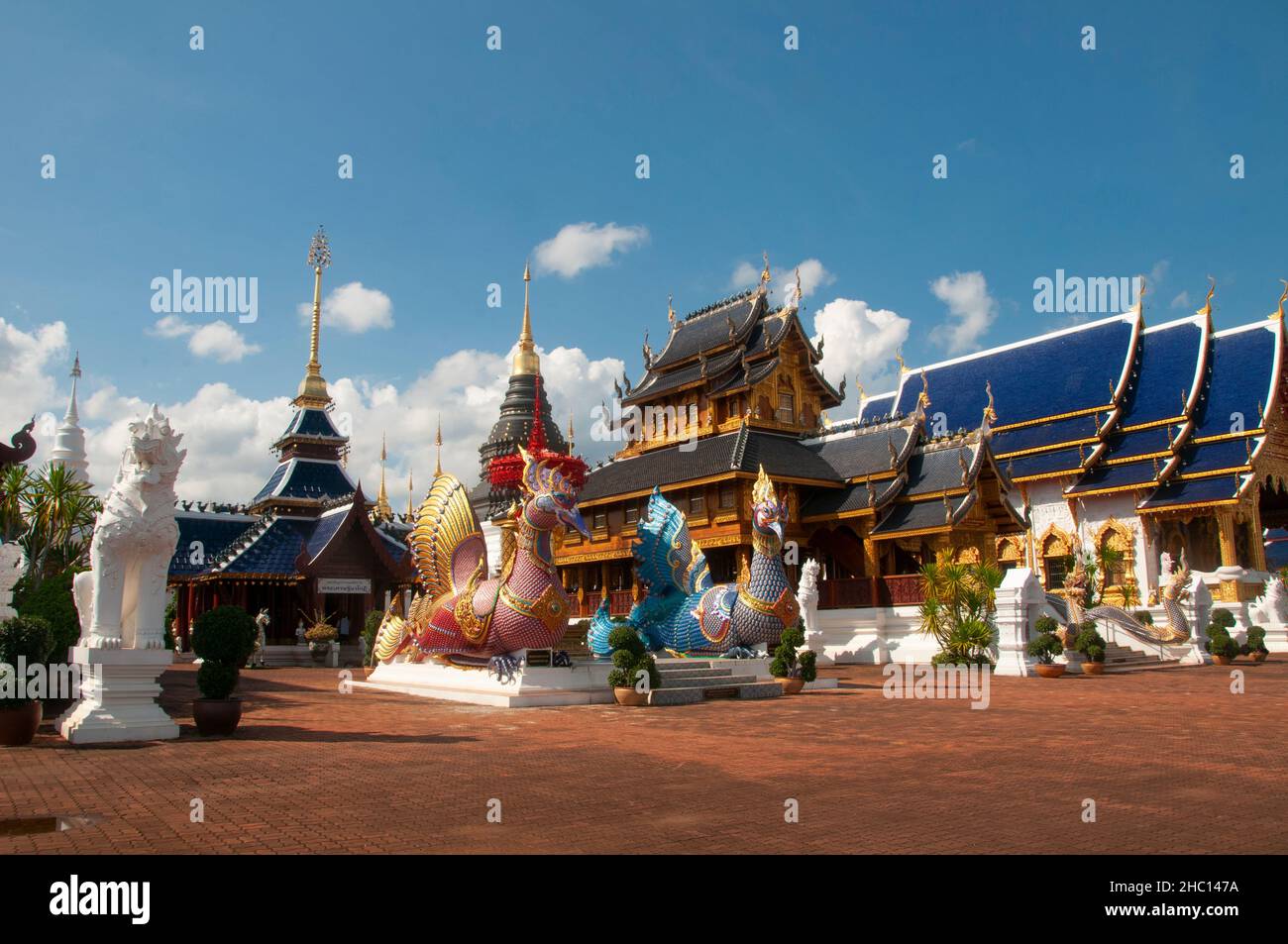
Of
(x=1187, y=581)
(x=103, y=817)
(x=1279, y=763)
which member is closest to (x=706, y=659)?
(x=1279, y=763)

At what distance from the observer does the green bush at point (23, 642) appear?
9961mm

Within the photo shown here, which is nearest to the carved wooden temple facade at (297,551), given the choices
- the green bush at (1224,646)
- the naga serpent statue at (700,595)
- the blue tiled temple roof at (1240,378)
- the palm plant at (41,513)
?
the palm plant at (41,513)

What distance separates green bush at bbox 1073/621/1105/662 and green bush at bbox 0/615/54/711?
19.3m

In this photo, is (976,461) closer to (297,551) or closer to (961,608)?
(961,608)

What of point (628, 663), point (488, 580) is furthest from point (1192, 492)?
point (488, 580)

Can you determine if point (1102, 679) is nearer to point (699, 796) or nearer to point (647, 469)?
point (699, 796)

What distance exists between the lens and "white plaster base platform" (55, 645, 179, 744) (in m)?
9.89

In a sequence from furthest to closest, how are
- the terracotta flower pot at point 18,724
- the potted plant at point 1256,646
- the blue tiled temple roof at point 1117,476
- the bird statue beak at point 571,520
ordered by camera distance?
the blue tiled temple roof at point 1117,476
the potted plant at point 1256,646
the bird statue beak at point 571,520
the terracotta flower pot at point 18,724

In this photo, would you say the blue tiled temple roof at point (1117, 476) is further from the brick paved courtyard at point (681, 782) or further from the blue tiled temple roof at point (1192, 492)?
the brick paved courtyard at point (681, 782)

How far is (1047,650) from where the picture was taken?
65.7ft

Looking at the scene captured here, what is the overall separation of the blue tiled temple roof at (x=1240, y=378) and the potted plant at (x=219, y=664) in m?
32.7

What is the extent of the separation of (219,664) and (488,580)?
5.95 m

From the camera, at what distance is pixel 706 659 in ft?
57.3
